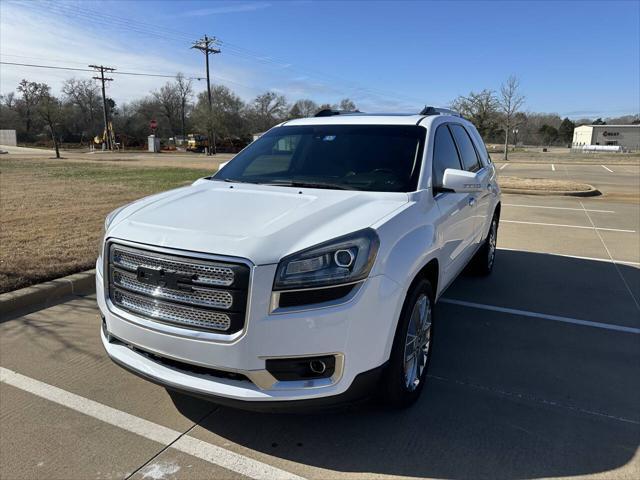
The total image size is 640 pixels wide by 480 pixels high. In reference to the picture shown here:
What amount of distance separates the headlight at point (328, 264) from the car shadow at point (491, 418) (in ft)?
2.95

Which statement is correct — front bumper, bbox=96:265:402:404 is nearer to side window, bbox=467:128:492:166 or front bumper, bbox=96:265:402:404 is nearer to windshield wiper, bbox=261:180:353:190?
windshield wiper, bbox=261:180:353:190

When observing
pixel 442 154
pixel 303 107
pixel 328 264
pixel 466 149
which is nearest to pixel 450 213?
pixel 442 154

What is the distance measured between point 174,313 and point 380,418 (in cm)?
143

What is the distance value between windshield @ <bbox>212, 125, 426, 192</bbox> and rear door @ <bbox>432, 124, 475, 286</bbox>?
9.2 inches

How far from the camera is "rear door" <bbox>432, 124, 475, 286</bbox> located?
3584 mm

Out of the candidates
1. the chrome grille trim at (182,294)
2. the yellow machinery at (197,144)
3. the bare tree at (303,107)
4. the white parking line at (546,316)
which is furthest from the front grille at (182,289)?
the bare tree at (303,107)

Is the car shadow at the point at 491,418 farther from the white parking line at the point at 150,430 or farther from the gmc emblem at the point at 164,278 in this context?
the gmc emblem at the point at 164,278

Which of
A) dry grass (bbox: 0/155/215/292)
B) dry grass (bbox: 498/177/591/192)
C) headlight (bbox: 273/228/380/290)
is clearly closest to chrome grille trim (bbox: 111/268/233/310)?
headlight (bbox: 273/228/380/290)

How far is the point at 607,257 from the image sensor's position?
7.21m

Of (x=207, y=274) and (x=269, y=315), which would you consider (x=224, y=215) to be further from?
(x=269, y=315)

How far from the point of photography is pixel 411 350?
308 centimetres

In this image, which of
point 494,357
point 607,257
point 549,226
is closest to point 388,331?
point 494,357

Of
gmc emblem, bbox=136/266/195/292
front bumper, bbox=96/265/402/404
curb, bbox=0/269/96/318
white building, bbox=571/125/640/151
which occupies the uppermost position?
white building, bbox=571/125/640/151

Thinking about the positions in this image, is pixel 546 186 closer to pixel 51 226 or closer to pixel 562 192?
pixel 562 192
